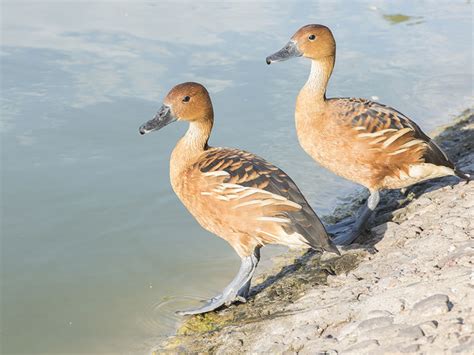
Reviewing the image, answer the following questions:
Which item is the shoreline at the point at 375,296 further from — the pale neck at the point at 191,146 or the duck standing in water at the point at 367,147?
the pale neck at the point at 191,146

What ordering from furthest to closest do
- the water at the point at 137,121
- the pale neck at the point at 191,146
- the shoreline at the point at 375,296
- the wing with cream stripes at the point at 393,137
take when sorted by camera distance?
the wing with cream stripes at the point at 393,137 → the water at the point at 137,121 → the pale neck at the point at 191,146 → the shoreline at the point at 375,296

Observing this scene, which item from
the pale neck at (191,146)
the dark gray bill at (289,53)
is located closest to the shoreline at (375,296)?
the pale neck at (191,146)

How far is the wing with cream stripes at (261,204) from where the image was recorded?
197 inches

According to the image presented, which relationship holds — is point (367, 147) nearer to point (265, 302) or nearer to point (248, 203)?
point (248, 203)

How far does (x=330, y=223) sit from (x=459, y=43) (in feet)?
21.9

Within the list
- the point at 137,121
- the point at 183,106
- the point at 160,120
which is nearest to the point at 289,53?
the point at 183,106

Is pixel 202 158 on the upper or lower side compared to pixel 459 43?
upper

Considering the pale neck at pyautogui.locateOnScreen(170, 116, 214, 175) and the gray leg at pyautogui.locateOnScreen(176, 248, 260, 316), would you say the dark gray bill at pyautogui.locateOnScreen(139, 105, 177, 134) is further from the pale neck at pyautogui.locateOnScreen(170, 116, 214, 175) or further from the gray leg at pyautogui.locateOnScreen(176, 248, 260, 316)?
the gray leg at pyautogui.locateOnScreen(176, 248, 260, 316)

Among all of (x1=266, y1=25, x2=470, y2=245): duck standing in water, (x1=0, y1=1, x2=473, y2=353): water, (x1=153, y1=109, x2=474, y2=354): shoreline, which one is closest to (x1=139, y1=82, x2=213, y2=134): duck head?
(x1=266, y1=25, x2=470, y2=245): duck standing in water

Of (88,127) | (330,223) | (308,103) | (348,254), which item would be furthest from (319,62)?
(88,127)

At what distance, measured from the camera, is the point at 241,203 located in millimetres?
5117

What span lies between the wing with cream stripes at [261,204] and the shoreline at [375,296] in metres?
0.44

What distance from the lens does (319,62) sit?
6.77 metres

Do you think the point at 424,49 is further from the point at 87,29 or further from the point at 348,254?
the point at 348,254
